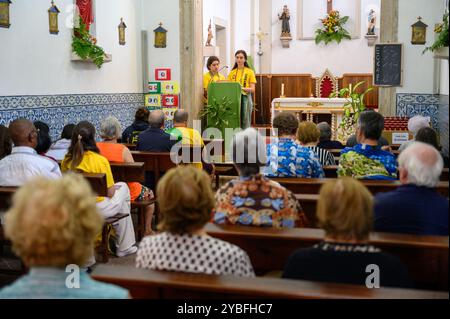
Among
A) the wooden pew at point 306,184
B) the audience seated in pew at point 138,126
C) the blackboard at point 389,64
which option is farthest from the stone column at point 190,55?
the wooden pew at point 306,184

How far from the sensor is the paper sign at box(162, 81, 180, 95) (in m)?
10.3

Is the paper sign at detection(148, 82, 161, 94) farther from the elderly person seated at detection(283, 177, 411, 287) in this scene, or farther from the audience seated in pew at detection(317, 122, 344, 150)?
the elderly person seated at detection(283, 177, 411, 287)

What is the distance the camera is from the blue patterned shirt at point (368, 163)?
14.5ft

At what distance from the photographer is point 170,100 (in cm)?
1034

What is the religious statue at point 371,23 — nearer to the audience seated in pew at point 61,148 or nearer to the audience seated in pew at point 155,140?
the audience seated in pew at point 155,140

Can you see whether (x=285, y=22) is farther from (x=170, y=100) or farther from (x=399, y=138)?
(x=399, y=138)

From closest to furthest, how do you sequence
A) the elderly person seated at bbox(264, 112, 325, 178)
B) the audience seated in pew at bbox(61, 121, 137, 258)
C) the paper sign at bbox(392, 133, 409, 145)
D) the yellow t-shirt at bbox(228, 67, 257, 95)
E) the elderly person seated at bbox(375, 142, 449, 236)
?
the elderly person seated at bbox(375, 142, 449, 236) < the elderly person seated at bbox(264, 112, 325, 178) < the audience seated in pew at bbox(61, 121, 137, 258) < the paper sign at bbox(392, 133, 409, 145) < the yellow t-shirt at bbox(228, 67, 257, 95)

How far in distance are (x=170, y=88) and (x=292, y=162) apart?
6.08 meters

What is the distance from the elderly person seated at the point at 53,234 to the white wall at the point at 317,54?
13.4m

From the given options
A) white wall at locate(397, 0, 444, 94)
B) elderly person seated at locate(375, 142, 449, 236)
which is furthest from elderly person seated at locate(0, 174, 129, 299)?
white wall at locate(397, 0, 444, 94)

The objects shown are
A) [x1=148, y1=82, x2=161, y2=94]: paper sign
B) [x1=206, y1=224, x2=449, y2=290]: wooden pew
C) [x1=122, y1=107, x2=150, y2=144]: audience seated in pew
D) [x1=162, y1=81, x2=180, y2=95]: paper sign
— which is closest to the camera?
[x1=206, y1=224, x2=449, y2=290]: wooden pew

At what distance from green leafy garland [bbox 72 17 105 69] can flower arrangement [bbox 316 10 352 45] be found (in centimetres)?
741

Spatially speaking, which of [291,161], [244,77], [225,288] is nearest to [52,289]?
[225,288]

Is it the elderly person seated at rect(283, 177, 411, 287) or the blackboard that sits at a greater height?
the blackboard
